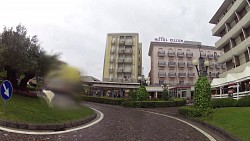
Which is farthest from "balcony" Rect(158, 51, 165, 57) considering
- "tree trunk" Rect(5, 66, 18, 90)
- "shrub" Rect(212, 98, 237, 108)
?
"tree trunk" Rect(5, 66, 18, 90)

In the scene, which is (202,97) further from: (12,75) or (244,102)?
(12,75)

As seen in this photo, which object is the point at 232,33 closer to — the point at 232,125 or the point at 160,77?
the point at 232,125

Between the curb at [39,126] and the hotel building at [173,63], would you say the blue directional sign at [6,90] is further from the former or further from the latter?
the hotel building at [173,63]

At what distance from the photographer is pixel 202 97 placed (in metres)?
17.4

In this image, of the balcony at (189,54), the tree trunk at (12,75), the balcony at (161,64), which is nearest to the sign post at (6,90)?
the tree trunk at (12,75)

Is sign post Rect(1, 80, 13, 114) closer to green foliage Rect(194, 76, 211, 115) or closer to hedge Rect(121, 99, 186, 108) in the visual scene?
green foliage Rect(194, 76, 211, 115)

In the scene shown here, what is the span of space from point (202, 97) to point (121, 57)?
5536 centimetres

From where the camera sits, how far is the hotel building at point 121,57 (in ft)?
231

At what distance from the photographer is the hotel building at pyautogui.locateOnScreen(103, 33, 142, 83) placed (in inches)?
2768

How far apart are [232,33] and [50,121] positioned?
33.7 meters

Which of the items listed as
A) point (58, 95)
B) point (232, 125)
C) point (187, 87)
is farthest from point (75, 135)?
point (187, 87)

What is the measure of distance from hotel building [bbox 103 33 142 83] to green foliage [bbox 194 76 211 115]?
50.9 m

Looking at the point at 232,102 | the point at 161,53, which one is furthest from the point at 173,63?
the point at 232,102

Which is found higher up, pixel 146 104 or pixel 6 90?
pixel 6 90
